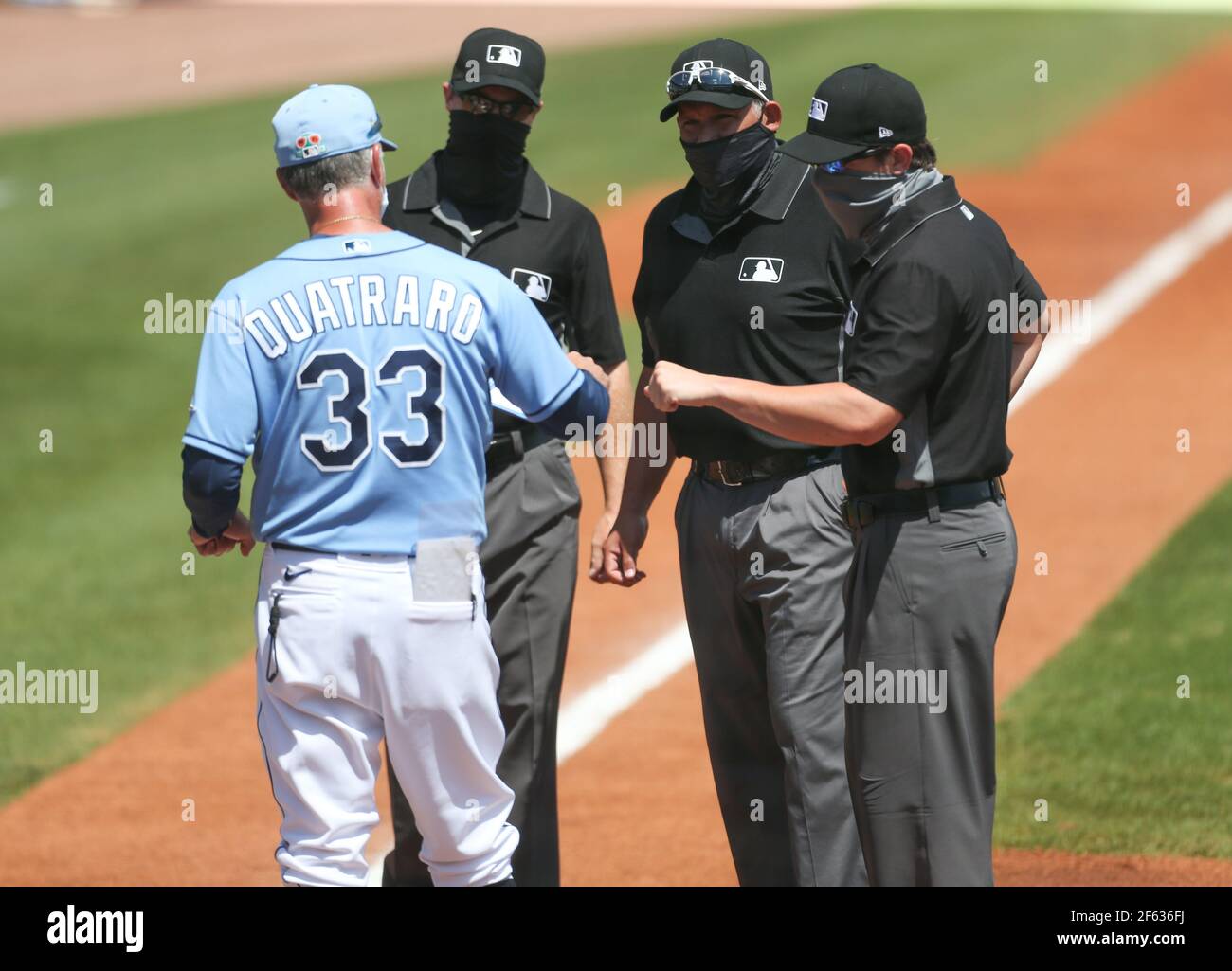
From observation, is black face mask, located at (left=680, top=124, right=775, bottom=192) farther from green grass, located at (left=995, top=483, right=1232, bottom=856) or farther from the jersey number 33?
green grass, located at (left=995, top=483, right=1232, bottom=856)

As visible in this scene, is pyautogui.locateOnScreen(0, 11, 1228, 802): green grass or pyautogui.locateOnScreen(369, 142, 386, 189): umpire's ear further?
pyautogui.locateOnScreen(0, 11, 1228, 802): green grass

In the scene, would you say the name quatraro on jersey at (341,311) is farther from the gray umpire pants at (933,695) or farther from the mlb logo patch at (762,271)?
the gray umpire pants at (933,695)

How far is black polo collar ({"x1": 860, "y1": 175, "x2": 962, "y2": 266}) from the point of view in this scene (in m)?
4.36

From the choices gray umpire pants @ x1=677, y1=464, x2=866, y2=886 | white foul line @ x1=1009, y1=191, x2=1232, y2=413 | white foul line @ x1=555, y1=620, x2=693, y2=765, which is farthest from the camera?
white foul line @ x1=1009, y1=191, x2=1232, y2=413

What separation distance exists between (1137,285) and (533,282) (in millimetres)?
10419

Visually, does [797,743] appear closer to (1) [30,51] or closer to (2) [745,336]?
(2) [745,336]

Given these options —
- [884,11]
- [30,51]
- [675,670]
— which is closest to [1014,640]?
[675,670]

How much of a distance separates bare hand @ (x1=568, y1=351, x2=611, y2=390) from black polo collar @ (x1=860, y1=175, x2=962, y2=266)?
3.06ft

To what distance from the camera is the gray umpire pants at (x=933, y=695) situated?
14.4 ft

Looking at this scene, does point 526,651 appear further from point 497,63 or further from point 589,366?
point 497,63

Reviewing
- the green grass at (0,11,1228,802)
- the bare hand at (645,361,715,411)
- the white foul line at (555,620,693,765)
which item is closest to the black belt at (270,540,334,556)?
the bare hand at (645,361,715,411)

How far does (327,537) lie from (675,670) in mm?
4336

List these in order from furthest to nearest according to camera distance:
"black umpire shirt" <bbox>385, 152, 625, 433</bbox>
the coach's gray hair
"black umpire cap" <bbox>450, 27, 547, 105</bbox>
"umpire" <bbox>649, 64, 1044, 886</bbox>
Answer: "black umpire shirt" <bbox>385, 152, 625, 433</bbox>
"black umpire cap" <bbox>450, 27, 547, 105</bbox>
"umpire" <bbox>649, 64, 1044, 886</bbox>
the coach's gray hair
